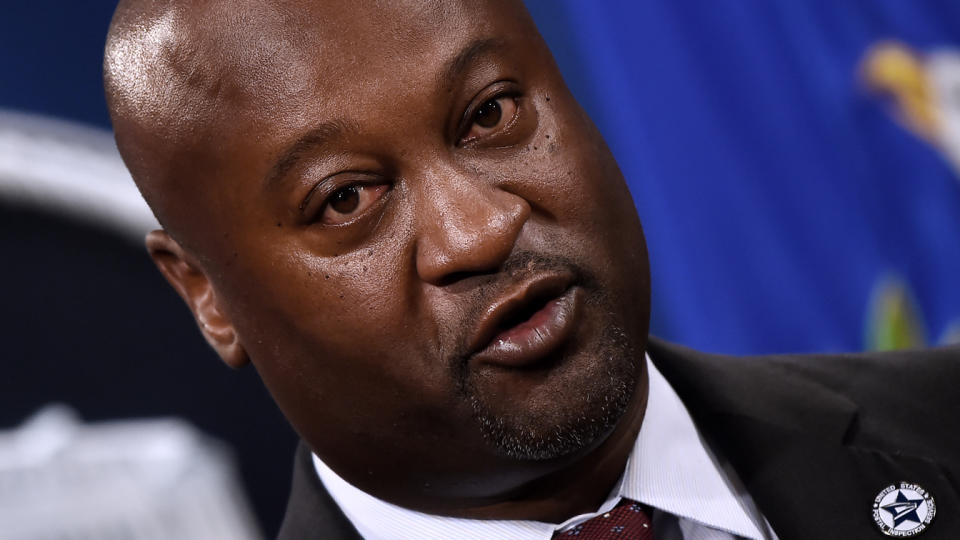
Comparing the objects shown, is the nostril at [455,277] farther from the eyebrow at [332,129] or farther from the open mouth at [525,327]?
the eyebrow at [332,129]

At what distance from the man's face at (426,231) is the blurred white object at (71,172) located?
3.28ft

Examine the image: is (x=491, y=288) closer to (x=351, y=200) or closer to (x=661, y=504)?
(x=351, y=200)

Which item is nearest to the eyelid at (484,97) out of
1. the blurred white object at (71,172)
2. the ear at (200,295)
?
the ear at (200,295)

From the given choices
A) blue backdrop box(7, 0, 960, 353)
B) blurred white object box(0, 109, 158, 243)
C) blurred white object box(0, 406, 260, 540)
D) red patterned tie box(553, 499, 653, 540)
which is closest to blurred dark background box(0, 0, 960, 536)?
blue backdrop box(7, 0, 960, 353)

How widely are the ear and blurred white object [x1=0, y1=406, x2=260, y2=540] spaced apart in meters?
0.90

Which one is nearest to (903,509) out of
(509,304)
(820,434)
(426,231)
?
(820,434)

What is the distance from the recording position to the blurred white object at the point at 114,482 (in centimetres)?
231

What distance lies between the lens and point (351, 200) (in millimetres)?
1354

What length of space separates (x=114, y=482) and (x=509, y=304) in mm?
1377

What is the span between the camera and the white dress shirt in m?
1.52

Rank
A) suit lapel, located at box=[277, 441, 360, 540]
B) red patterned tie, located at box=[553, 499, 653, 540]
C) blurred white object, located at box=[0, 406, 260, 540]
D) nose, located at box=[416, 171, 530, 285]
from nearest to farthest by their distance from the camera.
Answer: nose, located at box=[416, 171, 530, 285] → red patterned tie, located at box=[553, 499, 653, 540] → suit lapel, located at box=[277, 441, 360, 540] → blurred white object, located at box=[0, 406, 260, 540]

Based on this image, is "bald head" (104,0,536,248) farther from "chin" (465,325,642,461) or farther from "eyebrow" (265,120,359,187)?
"chin" (465,325,642,461)

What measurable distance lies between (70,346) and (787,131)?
2078 mm

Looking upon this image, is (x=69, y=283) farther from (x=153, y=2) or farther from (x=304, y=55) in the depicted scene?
(x=304, y=55)
